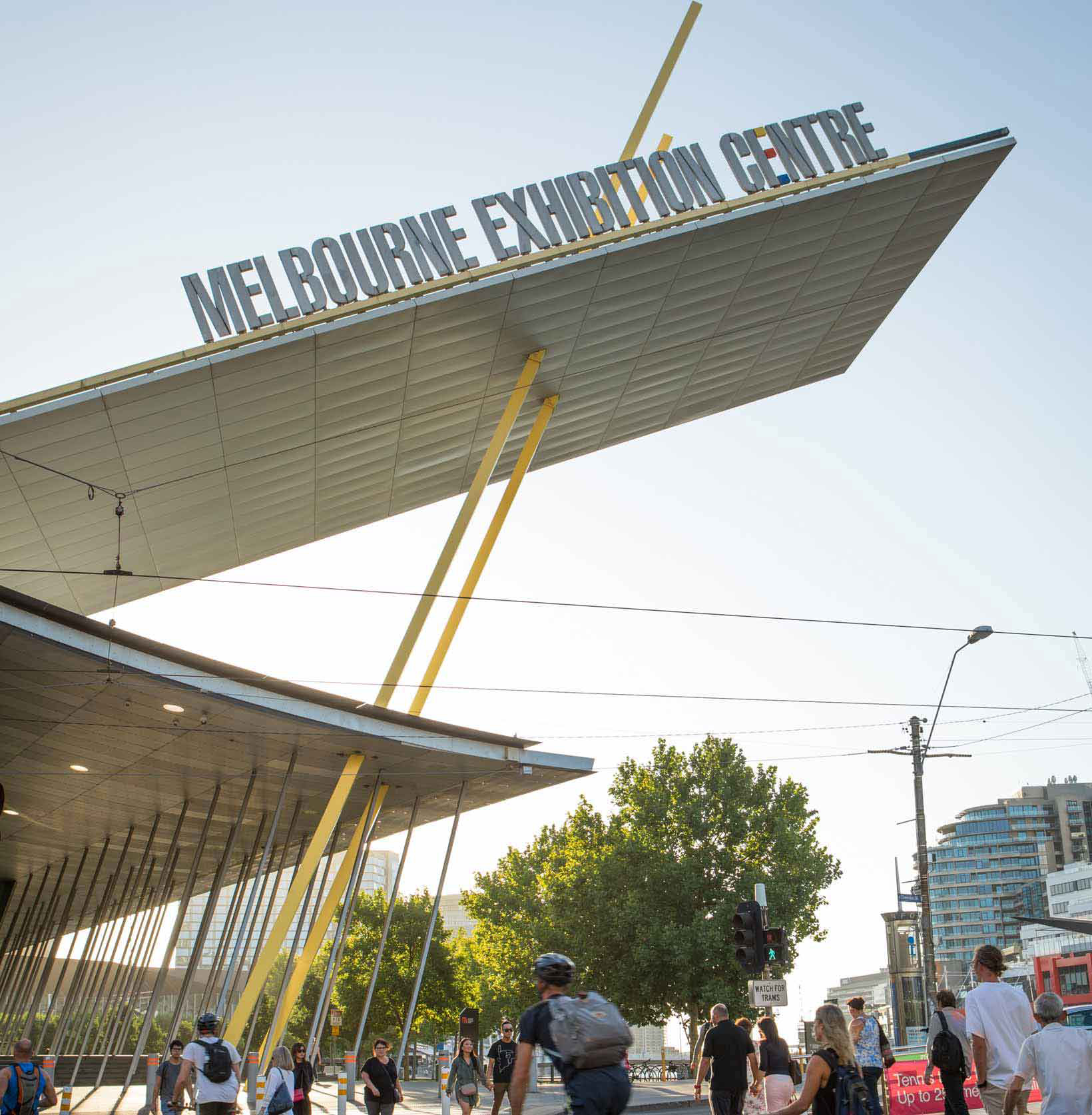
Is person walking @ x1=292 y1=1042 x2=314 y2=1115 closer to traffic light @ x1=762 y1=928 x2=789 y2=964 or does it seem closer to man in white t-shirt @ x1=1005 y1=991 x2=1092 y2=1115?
traffic light @ x1=762 y1=928 x2=789 y2=964

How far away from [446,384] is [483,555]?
3430 millimetres

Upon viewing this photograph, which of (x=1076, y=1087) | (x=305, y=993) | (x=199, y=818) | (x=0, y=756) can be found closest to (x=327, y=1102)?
(x=199, y=818)

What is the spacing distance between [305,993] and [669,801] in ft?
192

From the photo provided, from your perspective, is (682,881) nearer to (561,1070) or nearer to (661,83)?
(661,83)

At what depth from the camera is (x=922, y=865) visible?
21.4 meters

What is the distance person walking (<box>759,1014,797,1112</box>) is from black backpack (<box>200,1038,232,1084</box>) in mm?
5375

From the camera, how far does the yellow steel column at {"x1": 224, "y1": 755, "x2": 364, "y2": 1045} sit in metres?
18.4

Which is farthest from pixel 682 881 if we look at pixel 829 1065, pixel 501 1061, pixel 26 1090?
pixel 829 1065

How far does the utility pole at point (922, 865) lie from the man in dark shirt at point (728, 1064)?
9.73 m

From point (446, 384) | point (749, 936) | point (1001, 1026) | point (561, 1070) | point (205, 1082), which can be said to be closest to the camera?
point (561, 1070)

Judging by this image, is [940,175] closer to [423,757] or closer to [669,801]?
[423,757]

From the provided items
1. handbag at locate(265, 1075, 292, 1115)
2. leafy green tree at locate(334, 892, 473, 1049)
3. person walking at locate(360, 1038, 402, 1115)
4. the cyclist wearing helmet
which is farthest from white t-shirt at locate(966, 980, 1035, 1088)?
leafy green tree at locate(334, 892, 473, 1049)

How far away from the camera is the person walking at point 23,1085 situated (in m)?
10.2

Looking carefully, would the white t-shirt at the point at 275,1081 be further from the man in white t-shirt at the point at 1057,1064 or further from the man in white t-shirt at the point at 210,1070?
the man in white t-shirt at the point at 1057,1064
